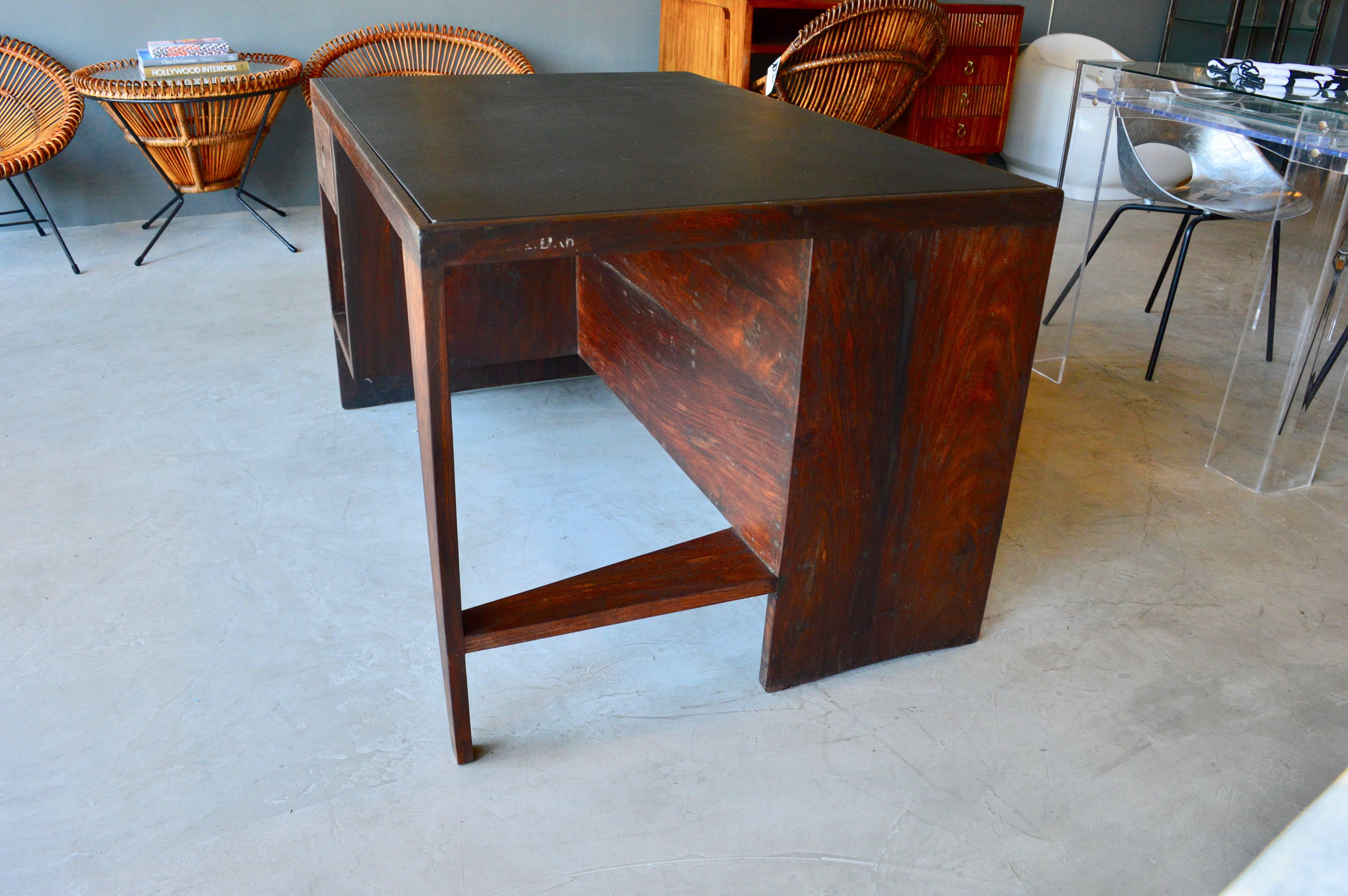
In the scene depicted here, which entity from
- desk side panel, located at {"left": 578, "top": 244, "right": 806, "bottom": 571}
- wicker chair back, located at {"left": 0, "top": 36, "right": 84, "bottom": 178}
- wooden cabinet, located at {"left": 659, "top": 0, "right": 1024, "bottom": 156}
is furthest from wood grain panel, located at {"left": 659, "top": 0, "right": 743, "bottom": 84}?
wicker chair back, located at {"left": 0, "top": 36, "right": 84, "bottom": 178}

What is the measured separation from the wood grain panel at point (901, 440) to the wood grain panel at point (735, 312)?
3 cm

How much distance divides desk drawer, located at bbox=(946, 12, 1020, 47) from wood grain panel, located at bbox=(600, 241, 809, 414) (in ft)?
9.13

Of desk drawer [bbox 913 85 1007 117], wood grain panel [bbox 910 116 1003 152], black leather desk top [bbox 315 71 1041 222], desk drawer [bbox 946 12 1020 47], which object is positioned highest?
black leather desk top [bbox 315 71 1041 222]

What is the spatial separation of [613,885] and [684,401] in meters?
0.76

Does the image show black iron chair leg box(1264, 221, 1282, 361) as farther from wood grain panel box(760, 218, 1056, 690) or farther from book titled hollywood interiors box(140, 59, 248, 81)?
book titled hollywood interiors box(140, 59, 248, 81)

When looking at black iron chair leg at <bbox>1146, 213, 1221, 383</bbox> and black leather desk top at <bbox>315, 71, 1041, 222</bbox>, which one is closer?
black leather desk top at <bbox>315, 71, 1041, 222</bbox>

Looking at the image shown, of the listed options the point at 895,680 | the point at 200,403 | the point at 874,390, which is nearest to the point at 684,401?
the point at 874,390

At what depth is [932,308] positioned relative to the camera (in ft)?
4.01

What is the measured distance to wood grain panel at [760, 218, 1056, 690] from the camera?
46.8 inches

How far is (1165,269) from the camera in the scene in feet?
8.73

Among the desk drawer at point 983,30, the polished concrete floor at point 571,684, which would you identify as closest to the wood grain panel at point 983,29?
the desk drawer at point 983,30

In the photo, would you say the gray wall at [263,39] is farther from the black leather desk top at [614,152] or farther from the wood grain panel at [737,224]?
the wood grain panel at [737,224]

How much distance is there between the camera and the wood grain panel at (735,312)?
47.5 inches

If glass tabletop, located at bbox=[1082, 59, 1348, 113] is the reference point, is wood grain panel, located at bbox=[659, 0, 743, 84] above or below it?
below
